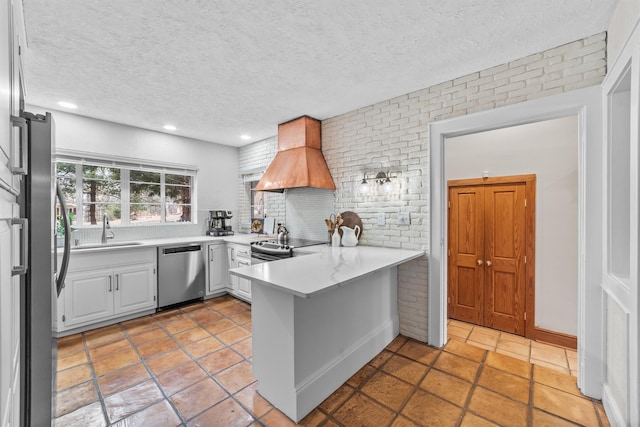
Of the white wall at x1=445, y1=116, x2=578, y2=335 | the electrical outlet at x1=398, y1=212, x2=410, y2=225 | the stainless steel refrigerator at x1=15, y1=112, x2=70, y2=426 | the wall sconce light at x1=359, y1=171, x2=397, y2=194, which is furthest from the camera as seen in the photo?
→ the wall sconce light at x1=359, y1=171, x2=397, y2=194

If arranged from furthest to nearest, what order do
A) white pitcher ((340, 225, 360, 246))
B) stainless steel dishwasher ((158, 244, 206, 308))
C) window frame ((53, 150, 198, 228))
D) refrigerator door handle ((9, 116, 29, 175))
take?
stainless steel dishwasher ((158, 244, 206, 308)), window frame ((53, 150, 198, 228)), white pitcher ((340, 225, 360, 246)), refrigerator door handle ((9, 116, 29, 175))

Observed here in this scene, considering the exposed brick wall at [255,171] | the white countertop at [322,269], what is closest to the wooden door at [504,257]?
the white countertop at [322,269]

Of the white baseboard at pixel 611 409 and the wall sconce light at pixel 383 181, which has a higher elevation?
the wall sconce light at pixel 383 181

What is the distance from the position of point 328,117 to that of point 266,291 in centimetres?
250

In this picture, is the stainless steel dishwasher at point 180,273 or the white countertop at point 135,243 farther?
the stainless steel dishwasher at point 180,273

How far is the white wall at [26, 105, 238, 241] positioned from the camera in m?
3.43

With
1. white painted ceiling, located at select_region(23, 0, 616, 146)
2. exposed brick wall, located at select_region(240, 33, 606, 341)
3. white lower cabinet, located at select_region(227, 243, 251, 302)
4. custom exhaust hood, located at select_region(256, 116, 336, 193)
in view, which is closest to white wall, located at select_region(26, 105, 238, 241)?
white painted ceiling, located at select_region(23, 0, 616, 146)

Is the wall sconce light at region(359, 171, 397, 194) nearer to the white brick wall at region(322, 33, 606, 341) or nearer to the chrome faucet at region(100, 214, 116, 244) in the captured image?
the white brick wall at region(322, 33, 606, 341)

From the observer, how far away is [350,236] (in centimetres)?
327

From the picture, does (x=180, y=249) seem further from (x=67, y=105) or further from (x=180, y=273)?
(x=67, y=105)

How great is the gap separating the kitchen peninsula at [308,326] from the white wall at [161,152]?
287cm

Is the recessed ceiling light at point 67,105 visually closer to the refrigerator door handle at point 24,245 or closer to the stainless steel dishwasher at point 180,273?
the stainless steel dishwasher at point 180,273

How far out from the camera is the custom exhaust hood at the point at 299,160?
3.40m

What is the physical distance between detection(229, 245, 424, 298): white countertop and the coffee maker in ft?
7.54
